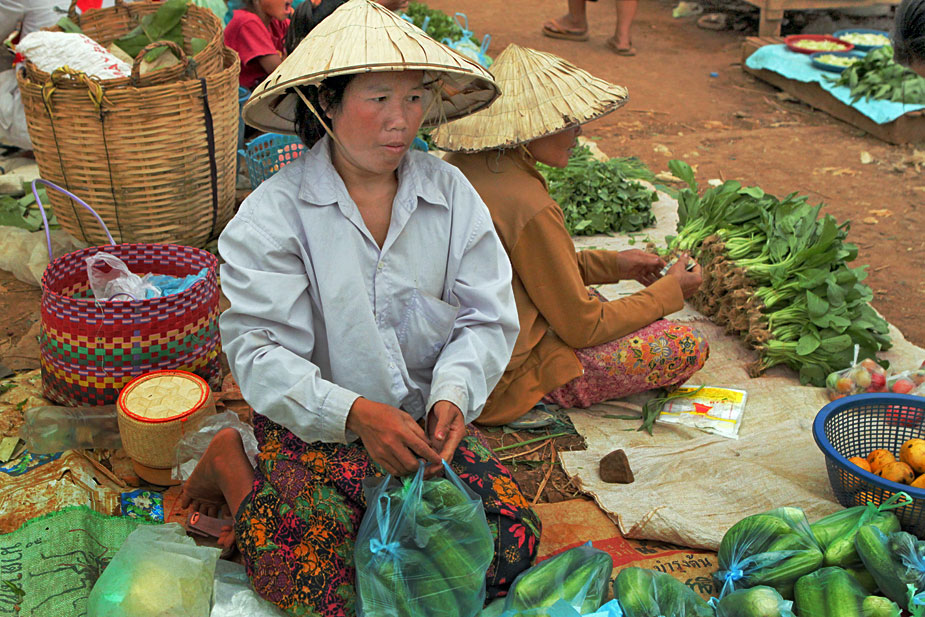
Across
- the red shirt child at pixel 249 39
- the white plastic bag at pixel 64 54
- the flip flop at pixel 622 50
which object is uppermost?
the white plastic bag at pixel 64 54

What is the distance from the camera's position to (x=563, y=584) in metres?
2.05

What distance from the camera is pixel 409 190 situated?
2.12m

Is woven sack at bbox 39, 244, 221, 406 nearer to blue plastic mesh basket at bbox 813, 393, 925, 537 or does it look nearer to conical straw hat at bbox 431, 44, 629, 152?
conical straw hat at bbox 431, 44, 629, 152

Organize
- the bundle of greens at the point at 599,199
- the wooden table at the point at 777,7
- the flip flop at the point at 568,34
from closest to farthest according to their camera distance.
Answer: the bundle of greens at the point at 599,199, the wooden table at the point at 777,7, the flip flop at the point at 568,34

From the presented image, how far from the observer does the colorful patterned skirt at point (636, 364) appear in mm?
2984

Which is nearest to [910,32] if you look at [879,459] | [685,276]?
[685,276]

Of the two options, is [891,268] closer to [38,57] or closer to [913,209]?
[913,209]

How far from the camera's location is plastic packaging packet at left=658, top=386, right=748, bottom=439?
Answer: 3.01 metres

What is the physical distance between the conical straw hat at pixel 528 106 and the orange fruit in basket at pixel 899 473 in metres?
1.40

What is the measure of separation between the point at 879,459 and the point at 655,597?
91 cm

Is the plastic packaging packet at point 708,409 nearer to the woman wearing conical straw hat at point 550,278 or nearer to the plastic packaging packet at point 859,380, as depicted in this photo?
the woman wearing conical straw hat at point 550,278

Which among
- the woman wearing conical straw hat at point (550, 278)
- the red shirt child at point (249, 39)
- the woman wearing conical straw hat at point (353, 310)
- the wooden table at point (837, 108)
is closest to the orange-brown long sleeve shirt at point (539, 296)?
the woman wearing conical straw hat at point (550, 278)

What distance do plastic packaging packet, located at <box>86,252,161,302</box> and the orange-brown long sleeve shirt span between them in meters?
1.15

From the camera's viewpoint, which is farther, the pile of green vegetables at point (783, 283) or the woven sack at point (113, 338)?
the pile of green vegetables at point (783, 283)
